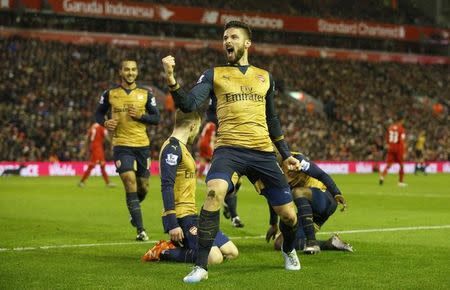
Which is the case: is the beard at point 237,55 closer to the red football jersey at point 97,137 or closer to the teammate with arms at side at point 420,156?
the red football jersey at point 97,137

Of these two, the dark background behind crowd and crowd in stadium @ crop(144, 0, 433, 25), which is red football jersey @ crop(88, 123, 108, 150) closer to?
the dark background behind crowd

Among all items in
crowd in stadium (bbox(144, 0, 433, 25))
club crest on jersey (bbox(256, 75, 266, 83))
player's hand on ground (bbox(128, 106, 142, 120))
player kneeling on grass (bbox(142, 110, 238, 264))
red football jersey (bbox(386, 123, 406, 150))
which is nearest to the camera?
club crest on jersey (bbox(256, 75, 266, 83))

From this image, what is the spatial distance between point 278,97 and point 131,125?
36.7m

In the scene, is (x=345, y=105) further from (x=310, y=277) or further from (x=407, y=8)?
(x=310, y=277)

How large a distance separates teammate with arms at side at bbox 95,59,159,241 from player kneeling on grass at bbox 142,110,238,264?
9.05 feet

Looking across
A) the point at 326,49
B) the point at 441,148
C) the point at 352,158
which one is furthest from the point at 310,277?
the point at 326,49

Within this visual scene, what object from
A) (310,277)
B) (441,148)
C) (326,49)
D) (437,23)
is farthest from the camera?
(437,23)

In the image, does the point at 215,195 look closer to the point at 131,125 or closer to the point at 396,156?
the point at 131,125

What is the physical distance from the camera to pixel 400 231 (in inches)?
524

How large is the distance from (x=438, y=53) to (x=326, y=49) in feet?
36.3

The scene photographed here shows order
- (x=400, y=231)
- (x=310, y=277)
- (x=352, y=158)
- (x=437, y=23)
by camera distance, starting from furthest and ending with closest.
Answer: (x=437, y=23)
(x=352, y=158)
(x=400, y=231)
(x=310, y=277)

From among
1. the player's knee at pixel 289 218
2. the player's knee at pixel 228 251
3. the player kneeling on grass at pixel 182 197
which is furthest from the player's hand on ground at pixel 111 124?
the player's knee at pixel 289 218

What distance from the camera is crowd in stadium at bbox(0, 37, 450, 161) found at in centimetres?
3659

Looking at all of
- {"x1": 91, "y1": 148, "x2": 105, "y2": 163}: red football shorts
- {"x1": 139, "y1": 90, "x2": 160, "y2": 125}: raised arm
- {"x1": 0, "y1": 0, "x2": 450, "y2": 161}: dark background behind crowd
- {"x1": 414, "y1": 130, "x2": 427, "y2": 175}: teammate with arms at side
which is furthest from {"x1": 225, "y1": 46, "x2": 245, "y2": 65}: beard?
{"x1": 414, "y1": 130, "x2": 427, "y2": 175}: teammate with arms at side
